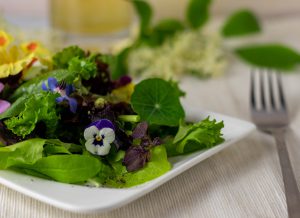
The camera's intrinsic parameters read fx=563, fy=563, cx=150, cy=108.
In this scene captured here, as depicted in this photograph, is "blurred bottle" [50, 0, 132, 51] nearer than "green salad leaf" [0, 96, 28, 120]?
No

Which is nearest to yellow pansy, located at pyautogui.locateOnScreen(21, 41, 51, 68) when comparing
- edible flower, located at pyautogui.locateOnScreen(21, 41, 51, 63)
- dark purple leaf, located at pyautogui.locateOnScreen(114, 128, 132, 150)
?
edible flower, located at pyautogui.locateOnScreen(21, 41, 51, 63)

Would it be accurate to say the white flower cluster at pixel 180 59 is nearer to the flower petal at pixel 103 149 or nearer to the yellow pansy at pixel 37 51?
the yellow pansy at pixel 37 51

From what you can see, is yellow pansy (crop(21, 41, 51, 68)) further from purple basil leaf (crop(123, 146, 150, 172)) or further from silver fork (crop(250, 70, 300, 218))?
silver fork (crop(250, 70, 300, 218))

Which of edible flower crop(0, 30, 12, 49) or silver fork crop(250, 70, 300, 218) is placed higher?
edible flower crop(0, 30, 12, 49)

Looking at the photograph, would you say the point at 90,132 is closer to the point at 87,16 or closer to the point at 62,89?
the point at 62,89

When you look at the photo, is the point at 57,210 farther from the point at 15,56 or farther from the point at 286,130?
the point at 286,130

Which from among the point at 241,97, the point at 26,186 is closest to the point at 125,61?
the point at 241,97
